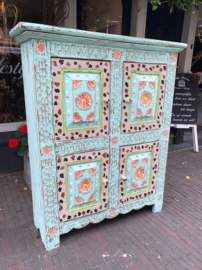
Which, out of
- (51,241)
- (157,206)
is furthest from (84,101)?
(157,206)

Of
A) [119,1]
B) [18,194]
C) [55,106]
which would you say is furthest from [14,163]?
[119,1]

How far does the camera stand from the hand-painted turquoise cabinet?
1771 mm

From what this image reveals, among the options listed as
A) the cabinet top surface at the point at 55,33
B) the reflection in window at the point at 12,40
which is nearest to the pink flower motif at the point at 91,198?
the cabinet top surface at the point at 55,33

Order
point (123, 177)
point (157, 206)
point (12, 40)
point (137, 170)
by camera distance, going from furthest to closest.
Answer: point (12, 40) < point (157, 206) < point (137, 170) < point (123, 177)

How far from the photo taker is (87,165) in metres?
2.13

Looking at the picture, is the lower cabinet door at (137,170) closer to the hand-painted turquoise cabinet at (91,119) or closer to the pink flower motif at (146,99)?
the hand-painted turquoise cabinet at (91,119)

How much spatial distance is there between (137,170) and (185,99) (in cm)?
306

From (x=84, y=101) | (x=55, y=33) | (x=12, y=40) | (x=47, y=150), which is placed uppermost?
(x=12, y=40)

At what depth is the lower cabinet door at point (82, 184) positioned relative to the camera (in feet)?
6.70

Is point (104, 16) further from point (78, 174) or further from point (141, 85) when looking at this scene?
point (78, 174)

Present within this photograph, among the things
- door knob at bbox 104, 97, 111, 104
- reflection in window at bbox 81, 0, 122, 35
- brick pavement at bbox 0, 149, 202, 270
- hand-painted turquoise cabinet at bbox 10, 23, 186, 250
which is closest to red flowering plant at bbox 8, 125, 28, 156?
brick pavement at bbox 0, 149, 202, 270

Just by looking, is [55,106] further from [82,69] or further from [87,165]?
[87,165]

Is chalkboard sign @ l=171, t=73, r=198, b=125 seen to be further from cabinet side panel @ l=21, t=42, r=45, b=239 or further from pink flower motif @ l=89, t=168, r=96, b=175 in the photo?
cabinet side panel @ l=21, t=42, r=45, b=239

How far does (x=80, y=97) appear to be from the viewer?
1.91 metres
